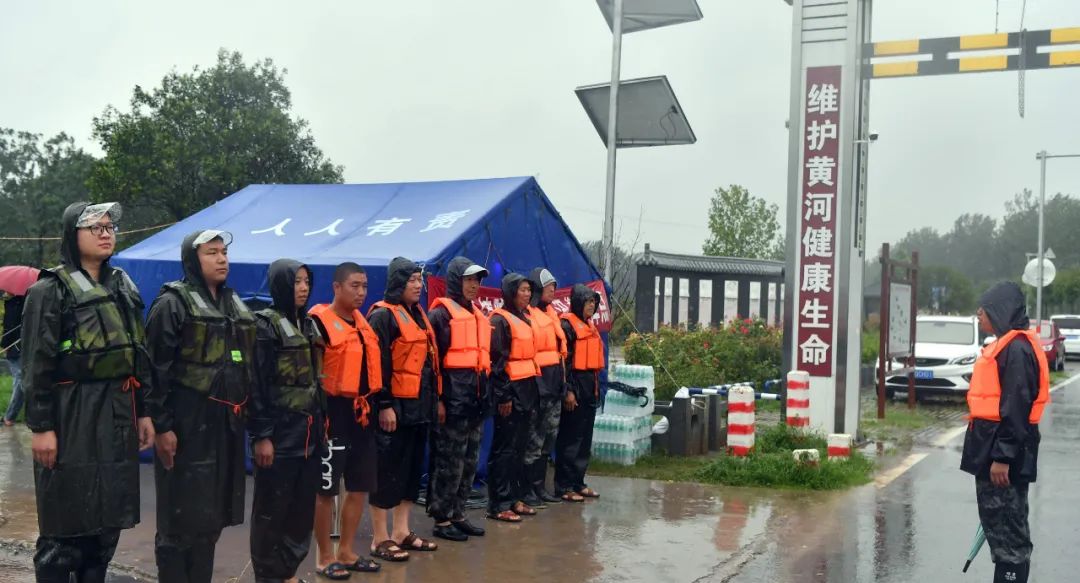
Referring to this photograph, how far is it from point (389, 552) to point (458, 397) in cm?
117

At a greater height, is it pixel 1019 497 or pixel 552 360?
pixel 552 360

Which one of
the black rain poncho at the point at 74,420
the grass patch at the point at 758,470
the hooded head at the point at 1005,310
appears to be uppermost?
the hooded head at the point at 1005,310

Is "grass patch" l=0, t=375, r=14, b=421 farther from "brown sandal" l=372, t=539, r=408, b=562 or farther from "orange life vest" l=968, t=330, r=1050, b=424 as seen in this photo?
"orange life vest" l=968, t=330, r=1050, b=424

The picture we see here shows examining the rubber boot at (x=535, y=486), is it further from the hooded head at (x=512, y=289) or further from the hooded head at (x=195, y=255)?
the hooded head at (x=195, y=255)

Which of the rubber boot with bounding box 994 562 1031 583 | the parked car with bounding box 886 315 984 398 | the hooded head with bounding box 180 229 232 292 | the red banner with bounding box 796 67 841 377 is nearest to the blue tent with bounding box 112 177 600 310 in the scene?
the red banner with bounding box 796 67 841 377

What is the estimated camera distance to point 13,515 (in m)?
7.57

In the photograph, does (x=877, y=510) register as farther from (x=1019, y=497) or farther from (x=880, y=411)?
(x=880, y=411)

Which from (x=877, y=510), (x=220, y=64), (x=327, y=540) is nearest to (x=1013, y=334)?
(x=877, y=510)

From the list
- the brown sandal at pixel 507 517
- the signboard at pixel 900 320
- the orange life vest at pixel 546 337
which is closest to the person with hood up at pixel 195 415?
the brown sandal at pixel 507 517

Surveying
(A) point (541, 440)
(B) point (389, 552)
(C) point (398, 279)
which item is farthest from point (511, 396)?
(B) point (389, 552)

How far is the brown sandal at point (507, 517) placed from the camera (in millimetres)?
7708

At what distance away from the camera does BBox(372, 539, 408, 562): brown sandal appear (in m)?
6.44

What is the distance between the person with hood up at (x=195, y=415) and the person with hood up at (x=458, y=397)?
215 cm

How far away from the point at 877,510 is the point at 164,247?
7478 millimetres
